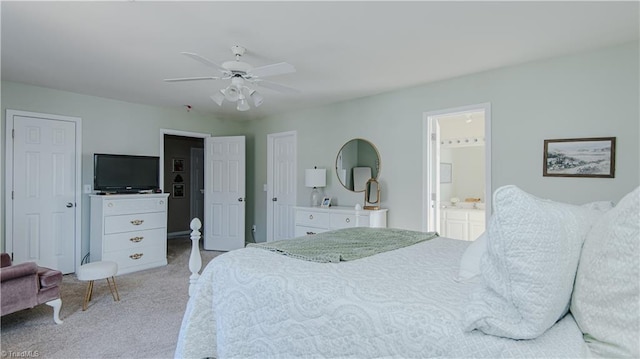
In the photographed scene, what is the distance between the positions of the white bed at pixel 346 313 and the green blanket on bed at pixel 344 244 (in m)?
0.07

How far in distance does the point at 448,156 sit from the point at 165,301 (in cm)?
453

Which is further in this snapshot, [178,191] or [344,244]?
[178,191]

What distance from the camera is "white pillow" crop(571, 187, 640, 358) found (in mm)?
903

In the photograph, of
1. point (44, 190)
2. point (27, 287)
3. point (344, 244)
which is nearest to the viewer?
point (344, 244)

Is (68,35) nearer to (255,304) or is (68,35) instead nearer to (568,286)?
(255,304)

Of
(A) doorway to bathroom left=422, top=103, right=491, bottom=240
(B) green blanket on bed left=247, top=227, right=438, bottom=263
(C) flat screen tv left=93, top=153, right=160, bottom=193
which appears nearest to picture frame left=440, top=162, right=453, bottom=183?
(A) doorway to bathroom left=422, top=103, right=491, bottom=240

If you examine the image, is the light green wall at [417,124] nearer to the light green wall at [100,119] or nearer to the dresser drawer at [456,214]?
the light green wall at [100,119]

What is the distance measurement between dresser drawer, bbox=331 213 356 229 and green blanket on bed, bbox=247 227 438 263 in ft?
4.49

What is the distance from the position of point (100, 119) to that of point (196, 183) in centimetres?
317

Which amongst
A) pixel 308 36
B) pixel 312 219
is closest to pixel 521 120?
pixel 308 36

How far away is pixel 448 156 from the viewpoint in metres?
5.62

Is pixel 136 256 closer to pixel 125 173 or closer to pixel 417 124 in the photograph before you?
pixel 125 173

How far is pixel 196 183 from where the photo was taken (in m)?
7.72

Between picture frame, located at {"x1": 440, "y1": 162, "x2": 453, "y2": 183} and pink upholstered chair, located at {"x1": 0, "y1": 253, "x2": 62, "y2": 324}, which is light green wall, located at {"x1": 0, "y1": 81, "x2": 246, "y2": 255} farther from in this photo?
picture frame, located at {"x1": 440, "y1": 162, "x2": 453, "y2": 183}
